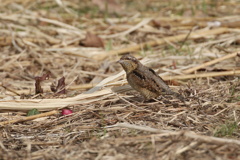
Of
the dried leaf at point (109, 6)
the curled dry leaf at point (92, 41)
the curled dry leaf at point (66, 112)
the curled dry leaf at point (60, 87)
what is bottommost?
the curled dry leaf at point (66, 112)

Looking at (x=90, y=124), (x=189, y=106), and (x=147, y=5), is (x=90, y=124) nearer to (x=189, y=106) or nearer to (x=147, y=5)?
(x=189, y=106)

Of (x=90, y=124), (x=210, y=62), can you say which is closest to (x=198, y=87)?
(x=210, y=62)

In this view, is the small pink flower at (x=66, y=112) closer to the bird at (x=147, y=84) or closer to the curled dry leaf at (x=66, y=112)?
the curled dry leaf at (x=66, y=112)

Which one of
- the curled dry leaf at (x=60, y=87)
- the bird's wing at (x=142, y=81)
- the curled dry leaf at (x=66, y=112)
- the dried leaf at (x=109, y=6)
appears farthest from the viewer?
the dried leaf at (x=109, y=6)

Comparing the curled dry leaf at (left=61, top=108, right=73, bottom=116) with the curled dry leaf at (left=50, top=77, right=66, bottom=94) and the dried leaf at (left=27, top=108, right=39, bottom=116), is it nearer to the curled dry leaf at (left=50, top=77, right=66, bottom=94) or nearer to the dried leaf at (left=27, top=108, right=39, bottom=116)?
the dried leaf at (left=27, top=108, right=39, bottom=116)

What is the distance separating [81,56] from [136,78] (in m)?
2.45

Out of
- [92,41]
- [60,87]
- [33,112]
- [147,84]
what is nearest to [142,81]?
[147,84]

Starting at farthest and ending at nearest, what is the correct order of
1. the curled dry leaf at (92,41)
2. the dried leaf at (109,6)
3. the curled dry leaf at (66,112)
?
the dried leaf at (109,6) → the curled dry leaf at (92,41) → the curled dry leaf at (66,112)

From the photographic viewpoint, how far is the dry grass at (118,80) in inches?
133

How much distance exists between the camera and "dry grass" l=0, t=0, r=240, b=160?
11.1ft

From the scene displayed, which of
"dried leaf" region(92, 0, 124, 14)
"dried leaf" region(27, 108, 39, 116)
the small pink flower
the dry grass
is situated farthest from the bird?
"dried leaf" region(92, 0, 124, 14)

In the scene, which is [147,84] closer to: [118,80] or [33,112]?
[118,80]

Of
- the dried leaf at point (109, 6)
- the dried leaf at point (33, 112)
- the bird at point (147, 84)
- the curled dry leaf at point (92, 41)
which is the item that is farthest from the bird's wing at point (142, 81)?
the dried leaf at point (109, 6)

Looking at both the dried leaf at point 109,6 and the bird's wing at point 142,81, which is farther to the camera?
the dried leaf at point 109,6
